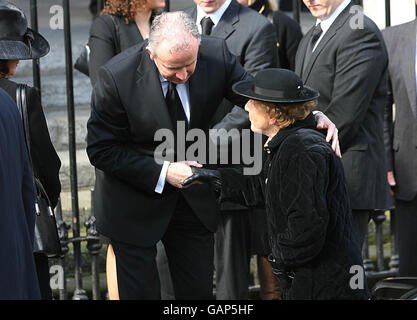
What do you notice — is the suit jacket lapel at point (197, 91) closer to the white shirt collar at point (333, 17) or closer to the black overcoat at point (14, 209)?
the white shirt collar at point (333, 17)

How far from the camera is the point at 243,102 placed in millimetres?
5121

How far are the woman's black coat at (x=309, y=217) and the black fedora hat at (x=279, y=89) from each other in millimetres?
114

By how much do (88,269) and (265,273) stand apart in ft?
4.32

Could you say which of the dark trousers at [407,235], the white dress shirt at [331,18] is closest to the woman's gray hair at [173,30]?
the white dress shirt at [331,18]

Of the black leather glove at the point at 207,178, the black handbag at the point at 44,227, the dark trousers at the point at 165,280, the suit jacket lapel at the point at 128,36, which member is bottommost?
the dark trousers at the point at 165,280

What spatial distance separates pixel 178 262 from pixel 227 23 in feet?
4.42

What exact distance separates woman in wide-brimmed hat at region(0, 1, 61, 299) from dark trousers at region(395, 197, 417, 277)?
2.15 m

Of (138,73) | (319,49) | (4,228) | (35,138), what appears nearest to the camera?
(4,228)

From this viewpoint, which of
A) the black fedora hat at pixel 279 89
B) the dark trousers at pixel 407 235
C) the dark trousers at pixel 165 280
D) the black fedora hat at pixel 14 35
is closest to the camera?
the black fedora hat at pixel 279 89

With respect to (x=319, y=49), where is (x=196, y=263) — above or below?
below

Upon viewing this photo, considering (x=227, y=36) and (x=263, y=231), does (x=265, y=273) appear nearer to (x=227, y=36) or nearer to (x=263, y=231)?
(x=263, y=231)

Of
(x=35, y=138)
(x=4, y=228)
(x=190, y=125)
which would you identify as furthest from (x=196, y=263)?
(x=4, y=228)

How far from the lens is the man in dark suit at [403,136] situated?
19.2 feet

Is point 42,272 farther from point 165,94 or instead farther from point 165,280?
point 165,280
